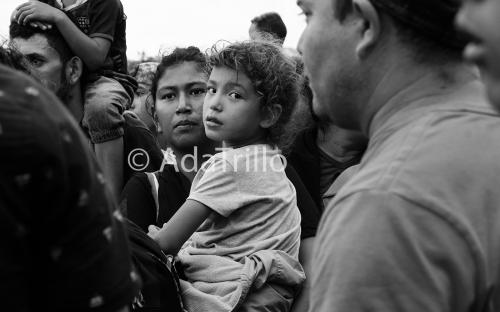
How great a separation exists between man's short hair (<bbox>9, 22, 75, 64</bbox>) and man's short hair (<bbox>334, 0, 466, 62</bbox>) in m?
3.02

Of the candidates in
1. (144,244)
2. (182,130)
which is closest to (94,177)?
(144,244)

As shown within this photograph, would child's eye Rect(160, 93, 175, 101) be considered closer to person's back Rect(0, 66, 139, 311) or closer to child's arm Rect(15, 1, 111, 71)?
child's arm Rect(15, 1, 111, 71)

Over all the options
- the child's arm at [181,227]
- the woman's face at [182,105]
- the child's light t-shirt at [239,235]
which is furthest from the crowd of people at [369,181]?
the woman's face at [182,105]

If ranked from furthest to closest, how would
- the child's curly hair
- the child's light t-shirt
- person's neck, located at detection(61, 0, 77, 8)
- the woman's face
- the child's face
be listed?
person's neck, located at detection(61, 0, 77, 8) → the woman's face → the child's curly hair → the child's face → the child's light t-shirt

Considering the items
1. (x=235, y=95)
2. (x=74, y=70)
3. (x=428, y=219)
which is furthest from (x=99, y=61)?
(x=428, y=219)

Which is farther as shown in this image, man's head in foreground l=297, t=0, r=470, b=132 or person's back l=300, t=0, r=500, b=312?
man's head in foreground l=297, t=0, r=470, b=132

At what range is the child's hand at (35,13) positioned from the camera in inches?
166

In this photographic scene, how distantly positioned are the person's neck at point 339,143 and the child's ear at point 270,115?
59 centimetres

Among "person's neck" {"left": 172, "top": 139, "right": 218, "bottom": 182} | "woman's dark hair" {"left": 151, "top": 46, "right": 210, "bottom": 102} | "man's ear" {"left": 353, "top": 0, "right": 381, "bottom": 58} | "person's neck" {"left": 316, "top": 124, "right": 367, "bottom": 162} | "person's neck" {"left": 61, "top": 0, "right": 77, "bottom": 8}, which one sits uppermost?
"man's ear" {"left": 353, "top": 0, "right": 381, "bottom": 58}

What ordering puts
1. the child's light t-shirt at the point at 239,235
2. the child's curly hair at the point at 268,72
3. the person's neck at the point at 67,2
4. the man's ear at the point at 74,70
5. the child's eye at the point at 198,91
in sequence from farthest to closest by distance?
1. the person's neck at the point at 67,2
2. the man's ear at the point at 74,70
3. the child's eye at the point at 198,91
4. the child's curly hair at the point at 268,72
5. the child's light t-shirt at the point at 239,235

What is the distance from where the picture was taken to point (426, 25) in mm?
1595

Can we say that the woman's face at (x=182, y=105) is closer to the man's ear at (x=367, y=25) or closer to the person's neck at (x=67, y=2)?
the person's neck at (x=67, y=2)

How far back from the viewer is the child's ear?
136 inches

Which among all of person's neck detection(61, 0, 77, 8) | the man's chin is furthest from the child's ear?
the man's chin
